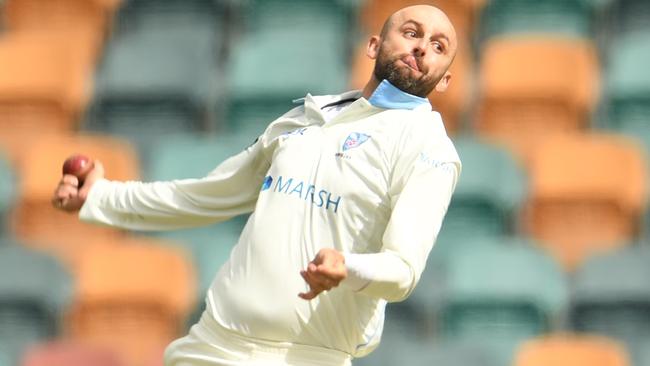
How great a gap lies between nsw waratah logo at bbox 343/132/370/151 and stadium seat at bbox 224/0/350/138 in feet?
13.6

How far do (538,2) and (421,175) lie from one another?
5.16m

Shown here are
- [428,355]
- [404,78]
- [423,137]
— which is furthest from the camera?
[428,355]

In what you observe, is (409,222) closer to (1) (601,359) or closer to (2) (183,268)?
(1) (601,359)

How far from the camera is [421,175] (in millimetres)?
3256

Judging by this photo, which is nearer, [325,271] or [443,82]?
[325,271]

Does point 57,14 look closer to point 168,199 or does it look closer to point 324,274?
point 168,199

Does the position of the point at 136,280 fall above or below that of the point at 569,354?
below

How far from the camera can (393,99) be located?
11.4 feet

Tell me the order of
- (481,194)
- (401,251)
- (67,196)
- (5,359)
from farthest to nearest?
(481,194)
(5,359)
(67,196)
(401,251)

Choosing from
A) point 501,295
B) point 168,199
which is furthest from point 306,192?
point 501,295

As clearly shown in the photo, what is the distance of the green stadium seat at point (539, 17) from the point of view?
8.18 m

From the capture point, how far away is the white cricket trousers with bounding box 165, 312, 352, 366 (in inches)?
132

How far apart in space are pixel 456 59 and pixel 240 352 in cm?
457

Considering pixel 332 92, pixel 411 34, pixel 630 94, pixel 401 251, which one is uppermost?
pixel 411 34
